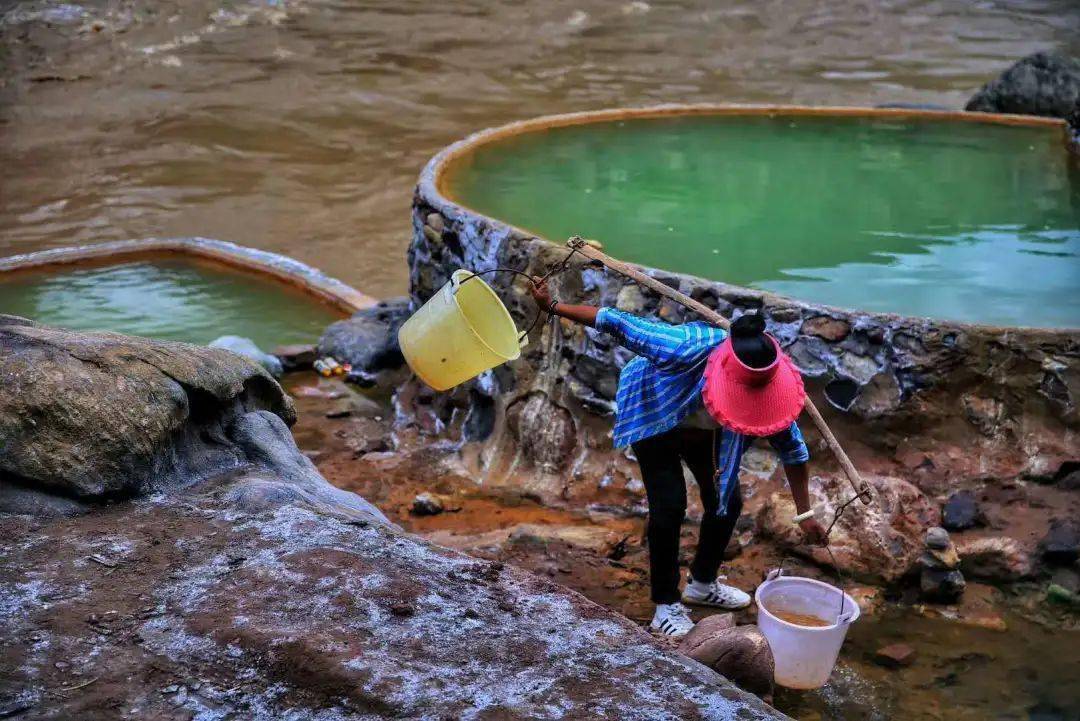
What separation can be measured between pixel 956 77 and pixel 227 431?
12.9m

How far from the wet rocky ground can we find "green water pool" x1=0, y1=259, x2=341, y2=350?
1.60 m

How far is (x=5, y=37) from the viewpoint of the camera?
1434cm

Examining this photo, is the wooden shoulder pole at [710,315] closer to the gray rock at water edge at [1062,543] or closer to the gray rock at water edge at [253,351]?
the gray rock at water edge at [1062,543]

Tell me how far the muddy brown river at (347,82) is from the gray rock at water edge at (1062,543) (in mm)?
5756

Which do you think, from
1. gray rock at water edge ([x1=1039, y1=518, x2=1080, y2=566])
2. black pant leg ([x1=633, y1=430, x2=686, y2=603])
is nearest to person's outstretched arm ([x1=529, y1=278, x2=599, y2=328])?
black pant leg ([x1=633, y1=430, x2=686, y2=603])

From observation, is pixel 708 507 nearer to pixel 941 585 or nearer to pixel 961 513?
pixel 941 585

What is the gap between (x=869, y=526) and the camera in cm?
455

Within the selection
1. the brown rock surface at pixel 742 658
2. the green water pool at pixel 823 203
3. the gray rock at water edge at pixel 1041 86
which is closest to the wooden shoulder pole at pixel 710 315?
the brown rock surface at pixel 742 658

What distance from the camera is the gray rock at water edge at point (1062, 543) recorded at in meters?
4.45

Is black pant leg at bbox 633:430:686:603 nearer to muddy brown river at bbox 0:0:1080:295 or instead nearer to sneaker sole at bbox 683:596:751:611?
sneaker sole at bbox 683:596:751:611

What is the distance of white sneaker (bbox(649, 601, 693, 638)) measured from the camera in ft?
13.1

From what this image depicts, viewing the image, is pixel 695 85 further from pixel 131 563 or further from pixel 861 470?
pixel 131 563

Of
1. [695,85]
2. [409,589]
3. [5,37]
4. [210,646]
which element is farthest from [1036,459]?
A: [5,37]

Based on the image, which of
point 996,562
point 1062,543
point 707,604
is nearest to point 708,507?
point 707,604
